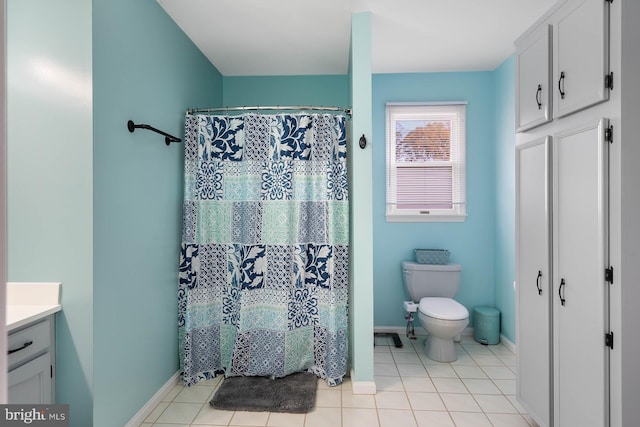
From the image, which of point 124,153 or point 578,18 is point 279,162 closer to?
point 124,153

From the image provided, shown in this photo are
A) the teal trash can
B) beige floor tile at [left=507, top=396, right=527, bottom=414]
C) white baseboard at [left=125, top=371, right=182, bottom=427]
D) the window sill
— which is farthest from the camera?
the window sill

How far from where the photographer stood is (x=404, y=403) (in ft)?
7.33

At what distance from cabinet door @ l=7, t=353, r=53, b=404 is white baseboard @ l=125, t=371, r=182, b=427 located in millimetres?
516

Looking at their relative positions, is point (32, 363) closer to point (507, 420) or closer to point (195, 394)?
point (195, 394)

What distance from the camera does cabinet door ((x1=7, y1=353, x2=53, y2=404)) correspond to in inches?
53.8

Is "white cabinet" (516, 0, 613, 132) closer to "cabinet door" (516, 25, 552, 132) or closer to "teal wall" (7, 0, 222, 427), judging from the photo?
"cabinet door" (516, 25, 552, 132)

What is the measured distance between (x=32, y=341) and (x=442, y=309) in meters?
2.61

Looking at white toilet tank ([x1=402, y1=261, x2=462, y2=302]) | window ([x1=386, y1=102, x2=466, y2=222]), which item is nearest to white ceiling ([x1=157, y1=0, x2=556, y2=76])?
window ([x1=386, y1=102, x2=466, y2=222])

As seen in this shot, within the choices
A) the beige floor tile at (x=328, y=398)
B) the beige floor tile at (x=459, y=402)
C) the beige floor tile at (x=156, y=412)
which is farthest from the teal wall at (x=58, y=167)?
the beige floor tile at (x=459, y=402)

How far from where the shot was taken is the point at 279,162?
2533 mm

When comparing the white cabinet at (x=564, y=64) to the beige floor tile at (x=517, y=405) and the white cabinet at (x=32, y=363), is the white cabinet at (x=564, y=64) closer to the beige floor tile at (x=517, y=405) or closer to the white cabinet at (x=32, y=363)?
the beige floor tile at (x=517, y=405)

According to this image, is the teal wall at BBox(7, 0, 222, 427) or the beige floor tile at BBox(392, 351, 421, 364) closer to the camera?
the teal wall at BBox(7, 0, 222, 427)

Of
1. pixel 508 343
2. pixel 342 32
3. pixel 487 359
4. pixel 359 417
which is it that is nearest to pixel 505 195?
pixel 508 343

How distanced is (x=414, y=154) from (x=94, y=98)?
272 cm
